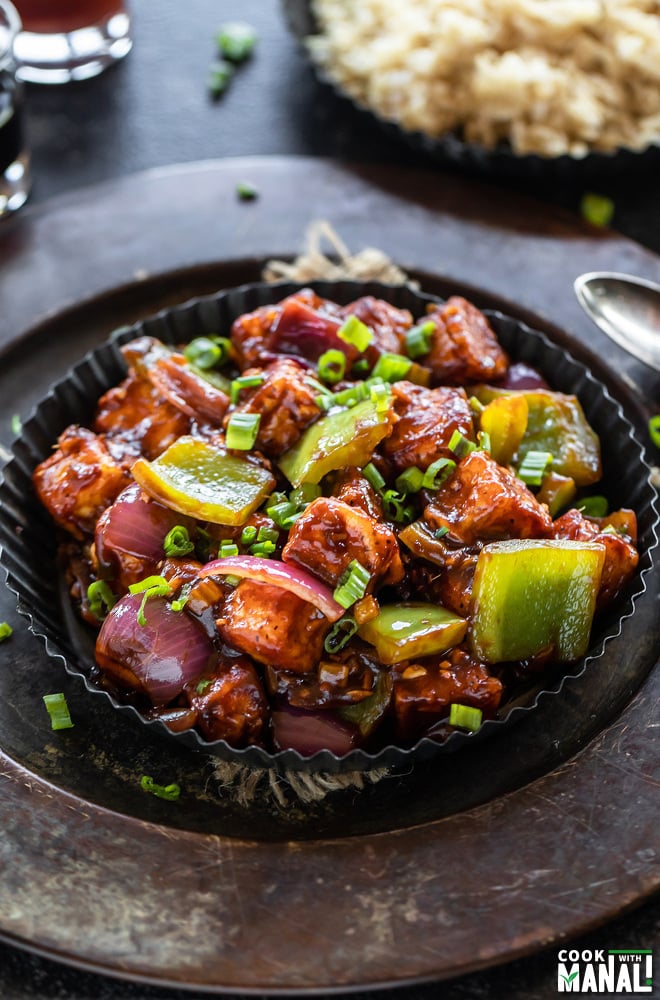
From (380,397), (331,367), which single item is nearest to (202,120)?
(331,367)

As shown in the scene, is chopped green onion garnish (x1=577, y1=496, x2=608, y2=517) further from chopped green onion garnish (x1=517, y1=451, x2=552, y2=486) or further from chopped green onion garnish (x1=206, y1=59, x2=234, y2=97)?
chopped green onion garnish (x1=206, y1=59, x2=234, y2=97)

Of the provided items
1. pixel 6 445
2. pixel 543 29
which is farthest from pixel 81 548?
pixel 543 29

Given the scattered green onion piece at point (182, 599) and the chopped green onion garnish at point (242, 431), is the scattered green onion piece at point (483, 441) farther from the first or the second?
the scattered green onion piece at point (182, 599)

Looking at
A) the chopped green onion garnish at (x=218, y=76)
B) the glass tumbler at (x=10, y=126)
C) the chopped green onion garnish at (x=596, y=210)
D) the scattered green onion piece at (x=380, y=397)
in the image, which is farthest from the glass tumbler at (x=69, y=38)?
the scattered green onion piece at (x=380, y=397)

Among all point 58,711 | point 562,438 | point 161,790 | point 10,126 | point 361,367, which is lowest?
point 161,790

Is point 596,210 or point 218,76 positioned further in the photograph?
point 218,76

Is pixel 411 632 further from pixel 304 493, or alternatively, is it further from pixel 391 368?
pixel 391 368
